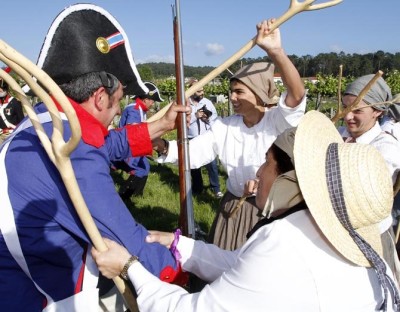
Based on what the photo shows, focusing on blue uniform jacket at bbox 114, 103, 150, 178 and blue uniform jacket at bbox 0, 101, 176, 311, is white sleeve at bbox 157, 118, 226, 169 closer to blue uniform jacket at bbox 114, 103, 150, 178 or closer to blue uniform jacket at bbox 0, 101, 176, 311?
blue uniform jacket at bbox 0, 101, 176, 311

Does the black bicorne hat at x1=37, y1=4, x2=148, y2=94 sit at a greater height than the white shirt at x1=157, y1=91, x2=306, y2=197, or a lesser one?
greater

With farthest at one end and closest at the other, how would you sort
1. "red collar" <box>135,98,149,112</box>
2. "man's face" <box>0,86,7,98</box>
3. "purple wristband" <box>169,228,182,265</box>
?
"man's face" <box>0,86,7,98</box>, "red collar" <box>135,98,149,112</box>, "purple wristband" <box>169,228,182,265</box>

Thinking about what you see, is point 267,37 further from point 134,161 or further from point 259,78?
point 134,161

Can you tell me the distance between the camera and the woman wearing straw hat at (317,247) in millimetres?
1173

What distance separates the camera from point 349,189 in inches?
47.2

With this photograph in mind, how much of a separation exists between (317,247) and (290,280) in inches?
5.7

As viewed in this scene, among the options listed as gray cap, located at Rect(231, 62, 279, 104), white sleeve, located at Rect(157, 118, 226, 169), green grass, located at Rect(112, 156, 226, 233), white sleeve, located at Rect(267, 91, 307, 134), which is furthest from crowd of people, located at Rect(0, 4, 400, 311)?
green grass, located at Rect(112, 156, 226, 233)

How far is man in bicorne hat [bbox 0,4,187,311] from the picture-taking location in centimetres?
142

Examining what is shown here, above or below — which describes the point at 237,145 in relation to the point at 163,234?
above

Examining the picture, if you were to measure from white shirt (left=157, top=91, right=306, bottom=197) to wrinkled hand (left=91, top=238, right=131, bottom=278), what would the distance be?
1318 mm

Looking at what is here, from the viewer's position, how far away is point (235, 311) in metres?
1.21

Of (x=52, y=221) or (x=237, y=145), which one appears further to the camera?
(x=237, y=145)

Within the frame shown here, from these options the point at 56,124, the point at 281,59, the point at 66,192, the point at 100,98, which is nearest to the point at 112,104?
the point at 100,98

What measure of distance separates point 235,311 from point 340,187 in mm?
525
